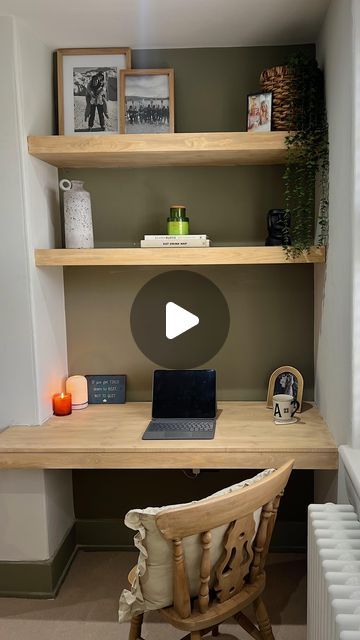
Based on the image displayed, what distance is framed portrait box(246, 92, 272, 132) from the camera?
2.43 meters

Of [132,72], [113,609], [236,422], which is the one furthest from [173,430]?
[132,72]

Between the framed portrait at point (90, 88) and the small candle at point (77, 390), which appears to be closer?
the framed portrait at point (90, 88)

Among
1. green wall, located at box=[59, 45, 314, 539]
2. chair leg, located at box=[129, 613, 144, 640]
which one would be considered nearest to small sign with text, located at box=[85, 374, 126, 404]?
green wall, located at box=[59, 45, 314, 539]

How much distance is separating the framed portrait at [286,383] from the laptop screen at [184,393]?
0.28 metres

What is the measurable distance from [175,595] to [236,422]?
919mm

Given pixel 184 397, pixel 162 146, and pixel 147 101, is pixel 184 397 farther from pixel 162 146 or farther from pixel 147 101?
pixel 147 101

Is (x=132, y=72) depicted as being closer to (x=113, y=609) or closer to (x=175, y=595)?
(x=175, y=595)

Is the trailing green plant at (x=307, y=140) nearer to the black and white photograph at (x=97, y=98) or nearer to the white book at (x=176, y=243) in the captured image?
the white book at (x=176, y=243)

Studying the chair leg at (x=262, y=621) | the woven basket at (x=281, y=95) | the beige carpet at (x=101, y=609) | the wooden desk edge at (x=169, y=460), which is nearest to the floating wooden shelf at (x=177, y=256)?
the woven basket at (x=281, y=95)

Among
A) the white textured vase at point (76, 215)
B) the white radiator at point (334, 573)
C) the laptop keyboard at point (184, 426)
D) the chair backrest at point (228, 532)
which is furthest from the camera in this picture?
the white textured vase at point (76, 215)

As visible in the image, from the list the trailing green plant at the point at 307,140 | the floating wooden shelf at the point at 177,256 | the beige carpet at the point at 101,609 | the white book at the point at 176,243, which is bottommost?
the beige carpet at the point at 101,609

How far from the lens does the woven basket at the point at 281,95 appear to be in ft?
7.88
